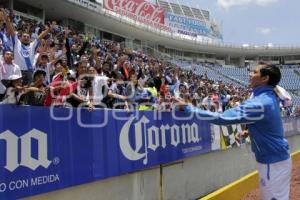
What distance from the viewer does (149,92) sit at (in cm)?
987

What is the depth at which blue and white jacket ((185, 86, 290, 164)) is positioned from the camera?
15.8ft

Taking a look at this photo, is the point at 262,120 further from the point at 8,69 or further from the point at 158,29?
the point at 158,29

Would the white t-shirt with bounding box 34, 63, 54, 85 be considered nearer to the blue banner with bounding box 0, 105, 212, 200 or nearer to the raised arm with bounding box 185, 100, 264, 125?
the blue banner with bounding box 0, 105, 212, 200

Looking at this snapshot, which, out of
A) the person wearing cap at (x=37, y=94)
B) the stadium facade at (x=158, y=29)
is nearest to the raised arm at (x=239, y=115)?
the person wearing cap at (x=37, y=94)

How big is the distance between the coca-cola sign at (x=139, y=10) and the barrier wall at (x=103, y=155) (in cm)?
2901

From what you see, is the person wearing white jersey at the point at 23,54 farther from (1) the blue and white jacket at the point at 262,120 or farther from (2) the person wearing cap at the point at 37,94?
(1) the blue and white jacket at the point at 262,120

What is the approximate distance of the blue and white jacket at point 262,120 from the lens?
4812 millimetres

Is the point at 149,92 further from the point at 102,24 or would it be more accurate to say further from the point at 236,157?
the point at 102,24

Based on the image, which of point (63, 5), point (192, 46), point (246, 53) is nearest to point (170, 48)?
point (192, 46)

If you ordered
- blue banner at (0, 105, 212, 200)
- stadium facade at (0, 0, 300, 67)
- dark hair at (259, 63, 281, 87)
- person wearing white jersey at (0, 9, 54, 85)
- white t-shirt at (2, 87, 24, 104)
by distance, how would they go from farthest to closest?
stadium facade at (0, 0, 300, 67)
person wearing white jersey at (0, 9, 54, 85)
white t-shirt at (2, 87, 24, 104)
blue banner at (0, 105, 212, 200)
dark hair at (259, 63, 281, 87)

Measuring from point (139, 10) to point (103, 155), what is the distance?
122 feet

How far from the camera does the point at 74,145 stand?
621 centimetres

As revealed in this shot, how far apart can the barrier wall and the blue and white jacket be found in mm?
1795

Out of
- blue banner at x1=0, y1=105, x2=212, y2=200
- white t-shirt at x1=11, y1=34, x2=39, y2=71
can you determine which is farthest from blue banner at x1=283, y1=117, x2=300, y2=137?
white t-shirt at x1=11, y1=34, x2=39, y2=71
